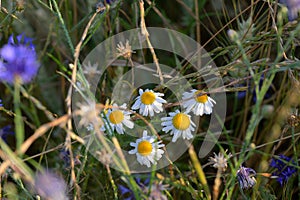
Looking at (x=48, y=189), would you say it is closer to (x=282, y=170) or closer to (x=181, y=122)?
(x=181, y=122)

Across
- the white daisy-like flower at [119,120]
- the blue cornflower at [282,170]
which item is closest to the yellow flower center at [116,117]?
the white daisy-like flower at [119,120]

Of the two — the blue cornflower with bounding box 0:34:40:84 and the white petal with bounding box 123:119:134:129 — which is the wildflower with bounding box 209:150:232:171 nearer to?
the white petal with bounding box 123:119:134:129

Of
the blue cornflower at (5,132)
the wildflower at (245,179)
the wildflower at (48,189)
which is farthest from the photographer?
the blue cornflower at (5,132)

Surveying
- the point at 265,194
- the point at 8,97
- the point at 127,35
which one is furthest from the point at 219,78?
the point at 8,97

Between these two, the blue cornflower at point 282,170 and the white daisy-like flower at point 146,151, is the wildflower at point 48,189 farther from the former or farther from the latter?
the blue cornflower at point 282,170

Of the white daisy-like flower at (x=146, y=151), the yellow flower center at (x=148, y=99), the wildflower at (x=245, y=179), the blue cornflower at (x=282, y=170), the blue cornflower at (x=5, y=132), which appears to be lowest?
the blue cornflower at (x=282, y=170)

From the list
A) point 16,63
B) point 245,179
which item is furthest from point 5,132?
point 245,179

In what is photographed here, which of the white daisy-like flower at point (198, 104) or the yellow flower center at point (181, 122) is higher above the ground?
the white daisy-like flower at point (198, 104)

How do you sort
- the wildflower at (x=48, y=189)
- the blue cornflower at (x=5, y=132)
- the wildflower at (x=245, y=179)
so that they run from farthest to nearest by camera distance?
the blue cornflower at (x=5, y=132) → the wildflower at (x=245, y=179) → the wildflower at (x=48, y=189)

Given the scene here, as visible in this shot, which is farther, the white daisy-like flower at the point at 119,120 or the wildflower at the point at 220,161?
the white daisy-like flower at the point at 119,120

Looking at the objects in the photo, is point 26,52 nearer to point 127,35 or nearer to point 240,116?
point 127,35
